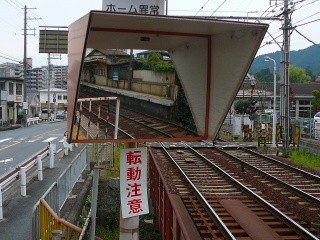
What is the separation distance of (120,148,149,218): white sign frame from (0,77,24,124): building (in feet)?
150

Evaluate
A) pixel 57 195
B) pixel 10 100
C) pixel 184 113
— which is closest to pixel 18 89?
pixel 10 100

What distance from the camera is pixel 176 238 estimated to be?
5.55 metres

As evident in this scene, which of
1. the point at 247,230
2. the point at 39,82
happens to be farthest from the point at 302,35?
the point at 39,82

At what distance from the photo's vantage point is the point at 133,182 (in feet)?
15.3

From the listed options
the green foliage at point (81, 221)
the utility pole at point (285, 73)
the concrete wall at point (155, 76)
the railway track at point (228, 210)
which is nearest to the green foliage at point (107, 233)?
the green foliage at point (81, 221)

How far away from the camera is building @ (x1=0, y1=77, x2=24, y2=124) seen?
1913 inches

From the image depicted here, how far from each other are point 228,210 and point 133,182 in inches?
169

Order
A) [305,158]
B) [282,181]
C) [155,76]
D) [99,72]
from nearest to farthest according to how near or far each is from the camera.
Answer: [99,72] < [155,76] < [282,181] < [305,158]

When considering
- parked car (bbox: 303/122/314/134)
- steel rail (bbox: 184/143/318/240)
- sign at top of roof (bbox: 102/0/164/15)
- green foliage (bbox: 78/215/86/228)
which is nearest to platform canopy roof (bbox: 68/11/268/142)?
sign at top of roof (bbox: 102/0/164/15)

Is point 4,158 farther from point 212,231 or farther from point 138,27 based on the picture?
point 138,27

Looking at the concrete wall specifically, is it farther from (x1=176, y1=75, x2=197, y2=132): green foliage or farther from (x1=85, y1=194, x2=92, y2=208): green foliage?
(x1=85, y1=194, x2=92, y2=208): green foliage

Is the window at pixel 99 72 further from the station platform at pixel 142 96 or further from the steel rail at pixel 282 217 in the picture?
the steel rail at pixel 282 217

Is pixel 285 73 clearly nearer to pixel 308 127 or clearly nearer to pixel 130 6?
pixel 308 127

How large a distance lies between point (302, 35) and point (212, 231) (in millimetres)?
13168
